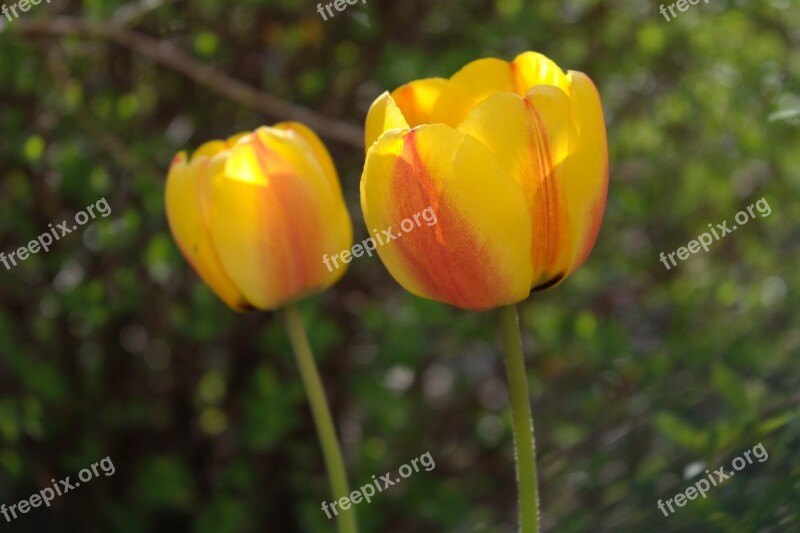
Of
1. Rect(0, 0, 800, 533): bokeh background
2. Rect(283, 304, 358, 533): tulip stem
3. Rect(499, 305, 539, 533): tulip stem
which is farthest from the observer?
Rect(0, 0, 800, 533): bokeh background

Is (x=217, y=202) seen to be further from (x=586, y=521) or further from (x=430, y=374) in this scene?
(x=430, y=374)

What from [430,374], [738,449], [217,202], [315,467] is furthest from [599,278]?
[217,202]

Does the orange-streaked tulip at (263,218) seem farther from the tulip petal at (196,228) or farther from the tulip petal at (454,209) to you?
the tulip petal at (454,209)

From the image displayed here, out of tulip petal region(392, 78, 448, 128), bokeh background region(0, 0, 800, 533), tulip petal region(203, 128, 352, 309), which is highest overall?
tulip petal region(392, 78, 448, 128)

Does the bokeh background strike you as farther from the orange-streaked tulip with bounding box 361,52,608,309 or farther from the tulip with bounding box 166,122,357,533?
the orange-streaked tulip with bounding box 361,52,608,309

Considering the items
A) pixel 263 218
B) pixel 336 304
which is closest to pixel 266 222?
pixel 263 218

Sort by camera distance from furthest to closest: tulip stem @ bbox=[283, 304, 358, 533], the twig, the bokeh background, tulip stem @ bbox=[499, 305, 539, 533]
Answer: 1. the bokeh background
2. the twig
3. tulip stem @ bbox=[283, 304, 358, 533]
4. tulip stem @ bbox=[499, 305, 539, 533]

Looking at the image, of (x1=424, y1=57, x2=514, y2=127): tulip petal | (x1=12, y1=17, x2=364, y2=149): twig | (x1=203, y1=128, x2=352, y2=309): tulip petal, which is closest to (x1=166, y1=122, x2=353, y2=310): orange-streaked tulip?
(x1=203, y1=128, x2=352, y2=309): tulip petal

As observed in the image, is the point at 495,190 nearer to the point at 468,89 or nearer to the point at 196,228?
the point at 468,89
